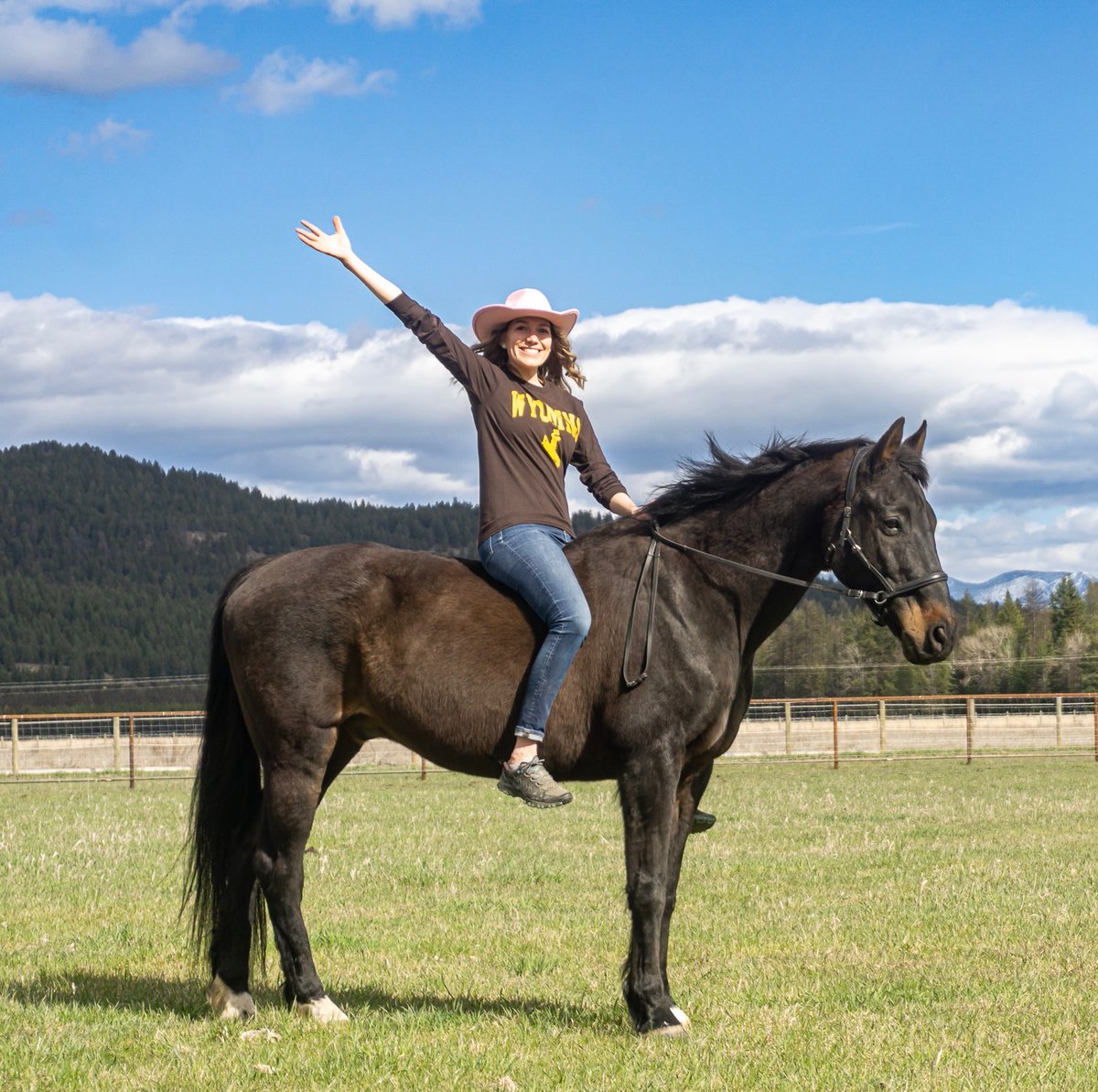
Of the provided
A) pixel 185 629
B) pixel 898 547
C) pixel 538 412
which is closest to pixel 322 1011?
pixel 538 412

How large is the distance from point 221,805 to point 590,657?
2163 millimetres

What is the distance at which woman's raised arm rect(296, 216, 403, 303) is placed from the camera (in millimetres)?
6328

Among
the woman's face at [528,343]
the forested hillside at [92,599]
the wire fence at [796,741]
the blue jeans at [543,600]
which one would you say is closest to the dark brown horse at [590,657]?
the blue jeans at [543,600]

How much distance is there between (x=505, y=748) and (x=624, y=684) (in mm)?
640

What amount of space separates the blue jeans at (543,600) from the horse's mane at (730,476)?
66 cm

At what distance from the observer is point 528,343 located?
6.45 metres

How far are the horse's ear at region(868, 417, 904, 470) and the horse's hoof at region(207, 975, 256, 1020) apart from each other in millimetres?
3980

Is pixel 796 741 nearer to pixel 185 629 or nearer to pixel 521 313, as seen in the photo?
pixel 521 313

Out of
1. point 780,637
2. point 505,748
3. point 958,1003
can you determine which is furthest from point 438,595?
point 780,637

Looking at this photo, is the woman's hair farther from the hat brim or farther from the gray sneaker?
the gray sneaker

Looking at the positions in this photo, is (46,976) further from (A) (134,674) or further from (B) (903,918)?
(A) (134,674)

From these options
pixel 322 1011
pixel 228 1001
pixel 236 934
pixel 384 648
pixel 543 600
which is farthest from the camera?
pixel 236 934

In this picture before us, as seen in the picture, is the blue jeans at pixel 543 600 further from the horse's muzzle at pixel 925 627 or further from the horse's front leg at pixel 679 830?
the horse's muzzle at pixel 925 627

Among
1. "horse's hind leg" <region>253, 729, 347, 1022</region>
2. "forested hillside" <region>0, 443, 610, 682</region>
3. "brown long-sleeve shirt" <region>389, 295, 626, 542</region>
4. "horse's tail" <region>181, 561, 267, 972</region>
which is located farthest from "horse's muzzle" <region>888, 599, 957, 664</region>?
"forested hillside" <region>0, 443, 610, 682</region>
